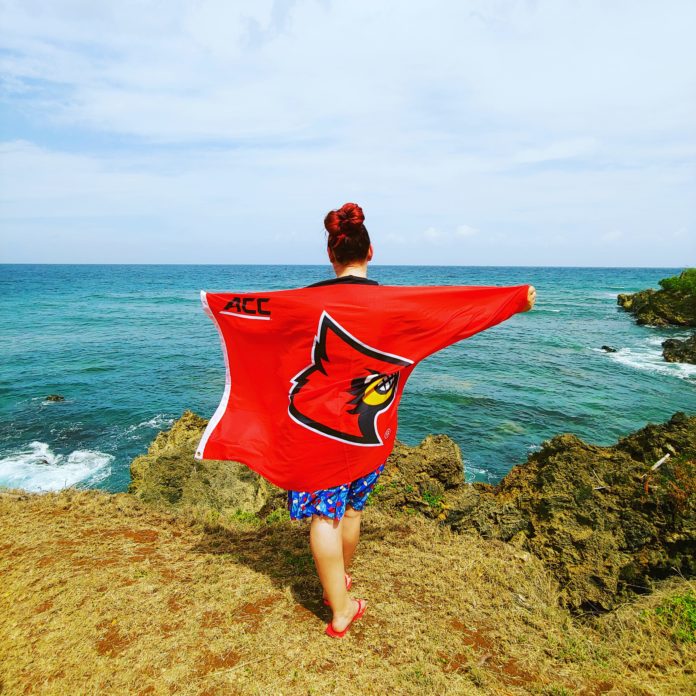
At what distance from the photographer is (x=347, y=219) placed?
3041mm

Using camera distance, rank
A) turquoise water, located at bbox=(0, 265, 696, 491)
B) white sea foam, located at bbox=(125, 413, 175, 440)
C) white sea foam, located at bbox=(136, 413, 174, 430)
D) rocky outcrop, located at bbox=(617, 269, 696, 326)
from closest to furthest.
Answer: turquoise water, located at bbox=(0, 265, 696, 491)
white sea foam, located at bbox=(125, 413, 175, 440)
white sea foam, located at bbox=(136, 413, 174, 430)
rocky outcrop, located at bbox=(617, 269, 696, 326)

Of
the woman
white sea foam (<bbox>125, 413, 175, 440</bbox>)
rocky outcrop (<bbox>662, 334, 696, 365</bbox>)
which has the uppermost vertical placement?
the woman

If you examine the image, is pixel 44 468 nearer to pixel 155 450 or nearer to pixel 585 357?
pixel 155 450

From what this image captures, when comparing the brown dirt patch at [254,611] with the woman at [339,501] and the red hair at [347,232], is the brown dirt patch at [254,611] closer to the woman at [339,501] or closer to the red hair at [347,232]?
the woman at [339,501]

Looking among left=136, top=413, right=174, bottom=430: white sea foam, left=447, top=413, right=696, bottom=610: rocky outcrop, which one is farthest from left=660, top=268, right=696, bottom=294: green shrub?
left=136, top=413, right=174, bottom=430: white sea foam

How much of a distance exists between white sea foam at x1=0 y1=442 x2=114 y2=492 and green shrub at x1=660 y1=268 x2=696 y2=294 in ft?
143

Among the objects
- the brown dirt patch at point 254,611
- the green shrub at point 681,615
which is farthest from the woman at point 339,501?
the green shrub at point 681,615

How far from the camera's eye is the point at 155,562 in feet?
14.2

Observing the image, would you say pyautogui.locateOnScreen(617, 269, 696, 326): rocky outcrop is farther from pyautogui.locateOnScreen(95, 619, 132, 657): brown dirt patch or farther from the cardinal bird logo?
pyautogui.locateOnScreen(95, 619, 132, 657): brown dirt patch

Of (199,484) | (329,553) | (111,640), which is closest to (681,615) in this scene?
(329,553)

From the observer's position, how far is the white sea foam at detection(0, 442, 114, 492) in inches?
451

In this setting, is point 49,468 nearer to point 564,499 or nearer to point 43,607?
point 43,607

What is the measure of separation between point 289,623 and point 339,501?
3.92 ft

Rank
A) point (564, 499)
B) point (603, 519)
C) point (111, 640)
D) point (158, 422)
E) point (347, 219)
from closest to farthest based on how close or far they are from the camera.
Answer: point (347, 219), point (111, 640), point (603, 519), point (564, 499), point (158, 422)
